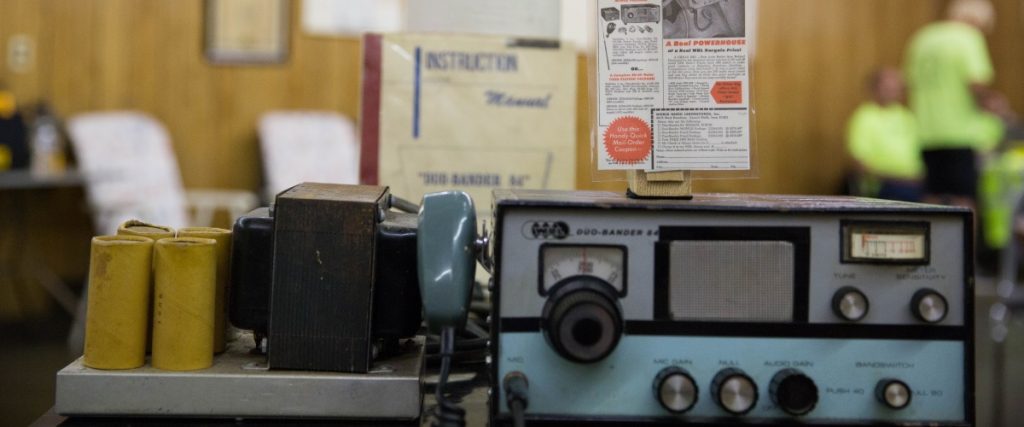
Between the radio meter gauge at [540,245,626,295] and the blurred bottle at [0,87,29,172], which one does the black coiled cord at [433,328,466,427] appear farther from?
the blurred bottle at [0,87,29,172]

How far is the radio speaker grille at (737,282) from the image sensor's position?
0.89 meters

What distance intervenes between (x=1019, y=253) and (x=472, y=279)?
5674 mm

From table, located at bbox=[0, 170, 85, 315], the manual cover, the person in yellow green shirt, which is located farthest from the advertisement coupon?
the person in yellow green shirt

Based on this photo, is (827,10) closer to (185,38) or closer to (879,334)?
(185,38)

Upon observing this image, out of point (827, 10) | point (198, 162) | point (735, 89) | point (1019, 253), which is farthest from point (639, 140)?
point (827, 10)

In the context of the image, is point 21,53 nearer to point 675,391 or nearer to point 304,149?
point 304,149

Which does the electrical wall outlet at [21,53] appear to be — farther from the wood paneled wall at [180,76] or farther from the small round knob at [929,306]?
the small round knob at [929,306]

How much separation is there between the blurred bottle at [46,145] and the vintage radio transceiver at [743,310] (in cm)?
389

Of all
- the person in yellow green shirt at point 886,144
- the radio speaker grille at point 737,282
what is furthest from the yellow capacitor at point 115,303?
the person in yellow green shirt at point 886,144

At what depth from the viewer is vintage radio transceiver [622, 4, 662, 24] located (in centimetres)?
96

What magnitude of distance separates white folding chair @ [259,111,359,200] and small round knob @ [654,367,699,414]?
4.22 metres

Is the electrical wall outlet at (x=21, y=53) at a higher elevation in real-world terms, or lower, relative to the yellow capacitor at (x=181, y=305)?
higher

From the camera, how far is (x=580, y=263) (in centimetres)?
88

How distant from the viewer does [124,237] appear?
0.94 metres
